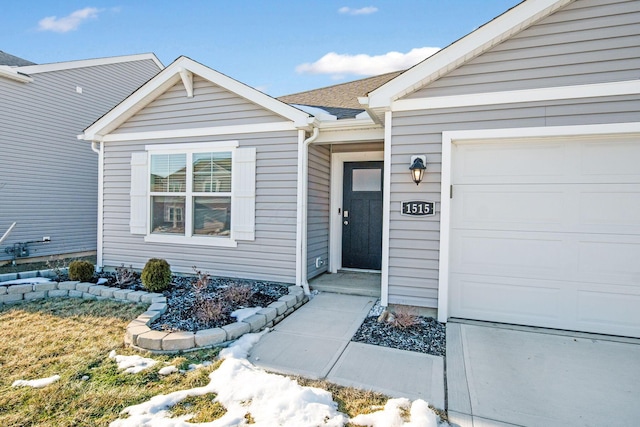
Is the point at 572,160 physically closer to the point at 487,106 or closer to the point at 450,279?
the point at 487,106

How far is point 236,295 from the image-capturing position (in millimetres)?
4398

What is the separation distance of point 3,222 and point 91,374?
22.9 feet

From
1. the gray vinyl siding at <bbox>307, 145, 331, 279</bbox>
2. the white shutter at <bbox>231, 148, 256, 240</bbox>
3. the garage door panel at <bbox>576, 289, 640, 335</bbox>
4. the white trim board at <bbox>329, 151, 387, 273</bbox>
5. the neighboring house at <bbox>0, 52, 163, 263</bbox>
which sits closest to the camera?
the garage door panel at <bbox>576, 289, 640, 335</bbox>

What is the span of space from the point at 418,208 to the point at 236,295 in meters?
2.53

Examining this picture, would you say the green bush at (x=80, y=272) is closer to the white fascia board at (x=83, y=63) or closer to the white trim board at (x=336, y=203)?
the white trim board at (x=336, y=203)

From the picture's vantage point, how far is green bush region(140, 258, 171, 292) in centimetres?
487

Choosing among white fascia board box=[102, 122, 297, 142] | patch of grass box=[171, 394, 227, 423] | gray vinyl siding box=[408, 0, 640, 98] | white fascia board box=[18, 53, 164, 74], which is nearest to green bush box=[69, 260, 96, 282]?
white fascia board box=[102, 122, 297, 142]

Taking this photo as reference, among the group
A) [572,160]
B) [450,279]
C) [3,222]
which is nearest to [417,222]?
[450,279]

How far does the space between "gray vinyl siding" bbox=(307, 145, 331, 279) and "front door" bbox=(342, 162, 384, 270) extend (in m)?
0.37

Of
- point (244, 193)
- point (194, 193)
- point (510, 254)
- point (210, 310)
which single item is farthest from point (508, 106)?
point (194, 193)

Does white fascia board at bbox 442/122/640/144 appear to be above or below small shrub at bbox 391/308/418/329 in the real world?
above

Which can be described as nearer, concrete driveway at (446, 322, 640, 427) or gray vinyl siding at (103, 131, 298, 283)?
concrete driveway at (446, 322, 640, 427)

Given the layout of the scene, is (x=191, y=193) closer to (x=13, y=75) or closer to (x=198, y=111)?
(x=198, y=111)

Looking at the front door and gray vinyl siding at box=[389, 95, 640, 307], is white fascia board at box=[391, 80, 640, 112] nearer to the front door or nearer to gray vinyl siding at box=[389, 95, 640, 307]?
gray vinyl siding at box=[389, 95, 640, 307]
